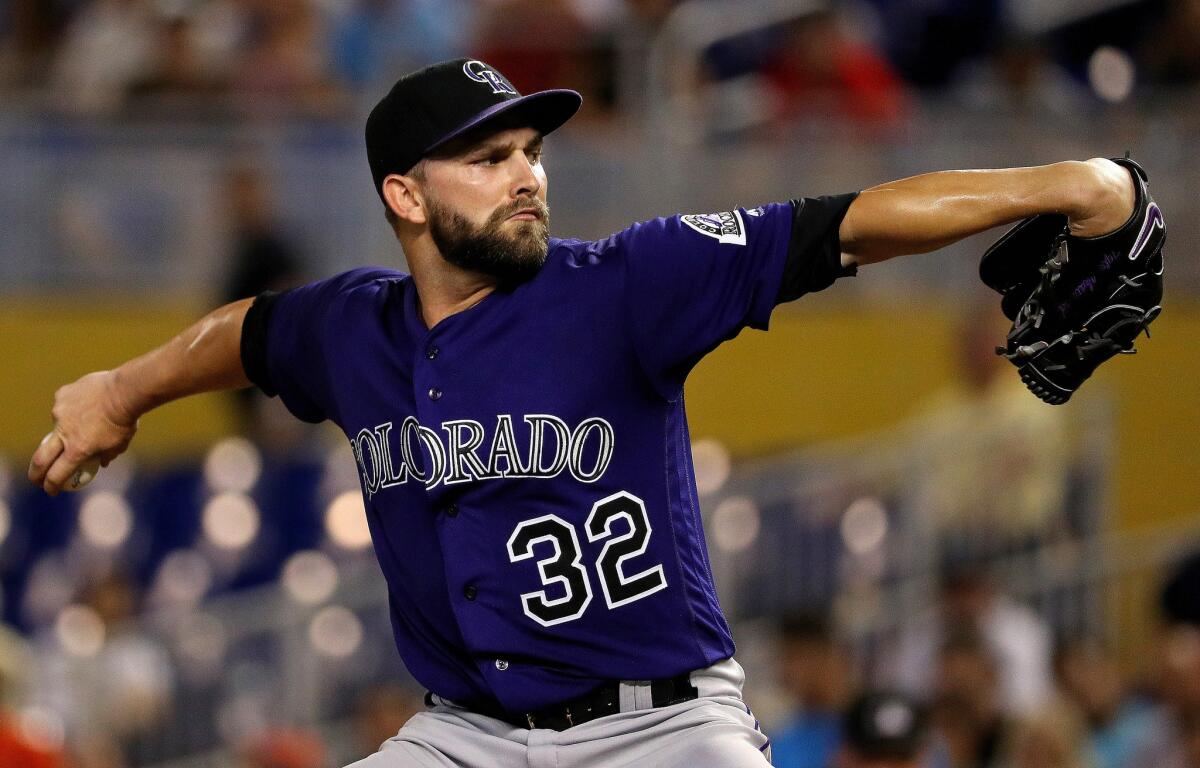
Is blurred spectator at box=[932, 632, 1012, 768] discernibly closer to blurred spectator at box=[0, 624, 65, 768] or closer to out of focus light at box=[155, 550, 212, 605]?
blurred spectator at box=[0, 624, 65, 768]

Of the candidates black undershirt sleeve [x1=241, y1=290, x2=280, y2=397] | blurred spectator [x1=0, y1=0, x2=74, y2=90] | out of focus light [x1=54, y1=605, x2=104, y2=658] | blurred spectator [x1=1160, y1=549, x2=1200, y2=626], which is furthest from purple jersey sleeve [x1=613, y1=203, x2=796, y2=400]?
blurred spectator [x1=0, y1=0, x2=74, y2=90]

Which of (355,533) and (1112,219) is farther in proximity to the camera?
(355,533)

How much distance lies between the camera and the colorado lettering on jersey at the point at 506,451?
392 cm

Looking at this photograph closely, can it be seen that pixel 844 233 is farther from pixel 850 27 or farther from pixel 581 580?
pixel 850 27

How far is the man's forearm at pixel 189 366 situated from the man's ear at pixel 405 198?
1.92 ft

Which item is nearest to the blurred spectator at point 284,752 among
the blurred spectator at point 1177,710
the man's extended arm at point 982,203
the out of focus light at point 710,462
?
the out of focus light at point 710,462

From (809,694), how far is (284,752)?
2.08 metres

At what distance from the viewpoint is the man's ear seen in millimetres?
4176

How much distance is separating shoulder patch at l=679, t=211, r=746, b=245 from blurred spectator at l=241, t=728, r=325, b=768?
4.34m

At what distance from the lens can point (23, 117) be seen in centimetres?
1010

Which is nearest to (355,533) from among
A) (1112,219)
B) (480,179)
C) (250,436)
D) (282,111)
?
(250,436)

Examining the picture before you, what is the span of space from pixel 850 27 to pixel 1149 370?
2.42 m

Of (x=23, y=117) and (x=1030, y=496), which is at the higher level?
(x=23, y=117)

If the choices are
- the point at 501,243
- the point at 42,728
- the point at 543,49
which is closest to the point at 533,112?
the point at 501,243
